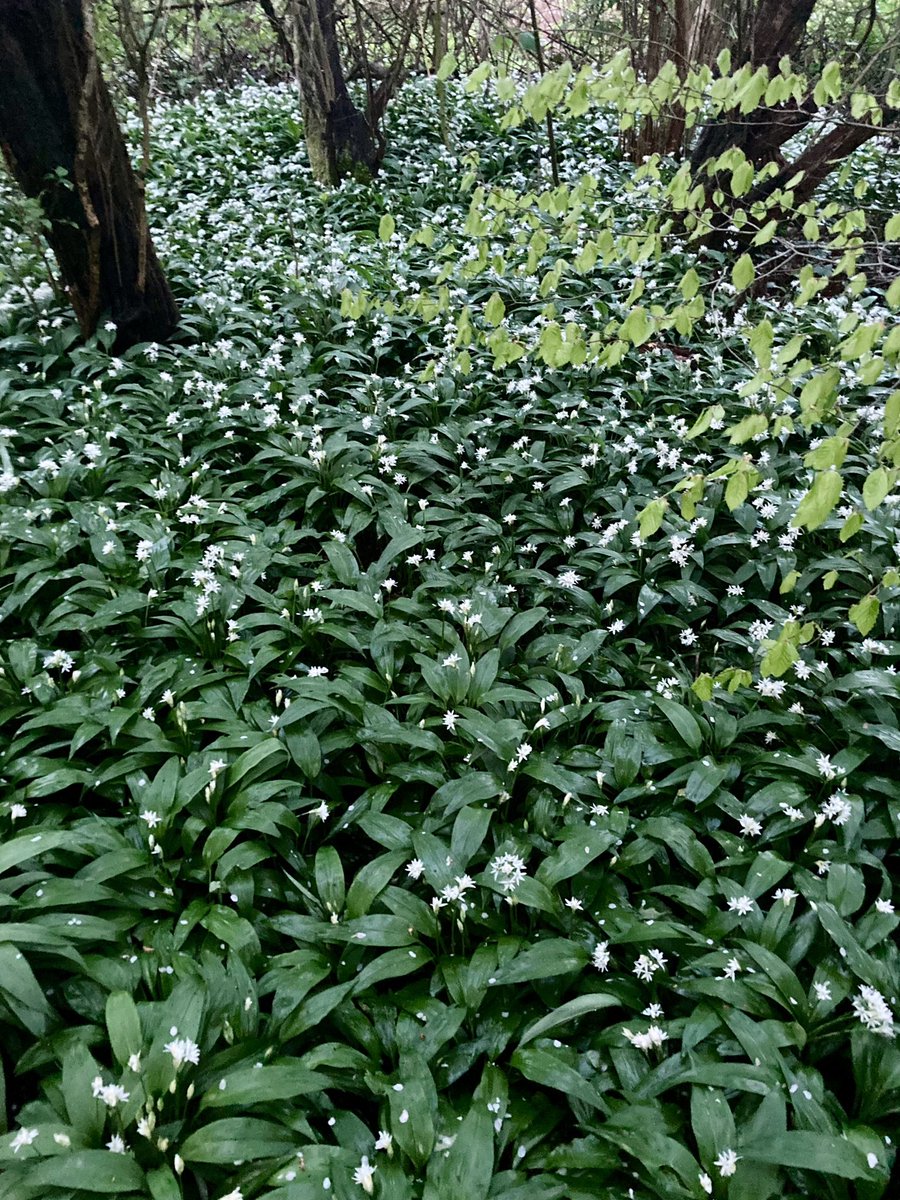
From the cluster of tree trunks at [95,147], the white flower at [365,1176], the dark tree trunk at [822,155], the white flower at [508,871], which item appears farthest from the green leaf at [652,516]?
the dark tree trunk at [822,155]

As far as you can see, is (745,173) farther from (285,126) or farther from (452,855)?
(285,126)

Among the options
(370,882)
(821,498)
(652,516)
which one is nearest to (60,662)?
(370,882)

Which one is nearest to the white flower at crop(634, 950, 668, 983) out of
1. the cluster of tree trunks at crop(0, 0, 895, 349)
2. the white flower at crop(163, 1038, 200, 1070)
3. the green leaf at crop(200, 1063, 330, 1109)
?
the green leaf at crop(200, 1063, 330, 1109)

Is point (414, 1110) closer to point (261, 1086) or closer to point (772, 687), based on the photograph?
point (261, 1086)

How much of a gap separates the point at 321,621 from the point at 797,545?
2374 mm

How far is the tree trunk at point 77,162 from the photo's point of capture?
4184mm

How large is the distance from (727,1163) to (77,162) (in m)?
5.60

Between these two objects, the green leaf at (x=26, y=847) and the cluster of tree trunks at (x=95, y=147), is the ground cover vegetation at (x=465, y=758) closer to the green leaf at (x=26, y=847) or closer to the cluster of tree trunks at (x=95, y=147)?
the green leaf at (x=26, y=847)

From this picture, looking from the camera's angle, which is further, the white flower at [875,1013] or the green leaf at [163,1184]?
the white flower at [875,1013]

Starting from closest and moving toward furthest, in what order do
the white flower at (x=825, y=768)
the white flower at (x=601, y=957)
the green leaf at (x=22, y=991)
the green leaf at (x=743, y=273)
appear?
the green leaf at (x=22, y=991)
the green leaf at (x=743, y=273)
the white flower at (x=601, y=957)
the white flower at (x=825, y=768)

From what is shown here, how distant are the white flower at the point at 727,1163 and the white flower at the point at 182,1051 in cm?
114

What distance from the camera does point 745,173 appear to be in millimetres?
2189

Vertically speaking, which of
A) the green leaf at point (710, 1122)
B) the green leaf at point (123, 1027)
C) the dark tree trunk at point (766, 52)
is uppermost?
the dark tree trunk at point (766, 52)

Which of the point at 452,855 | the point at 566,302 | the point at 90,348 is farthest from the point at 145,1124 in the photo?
the point at 566,302
